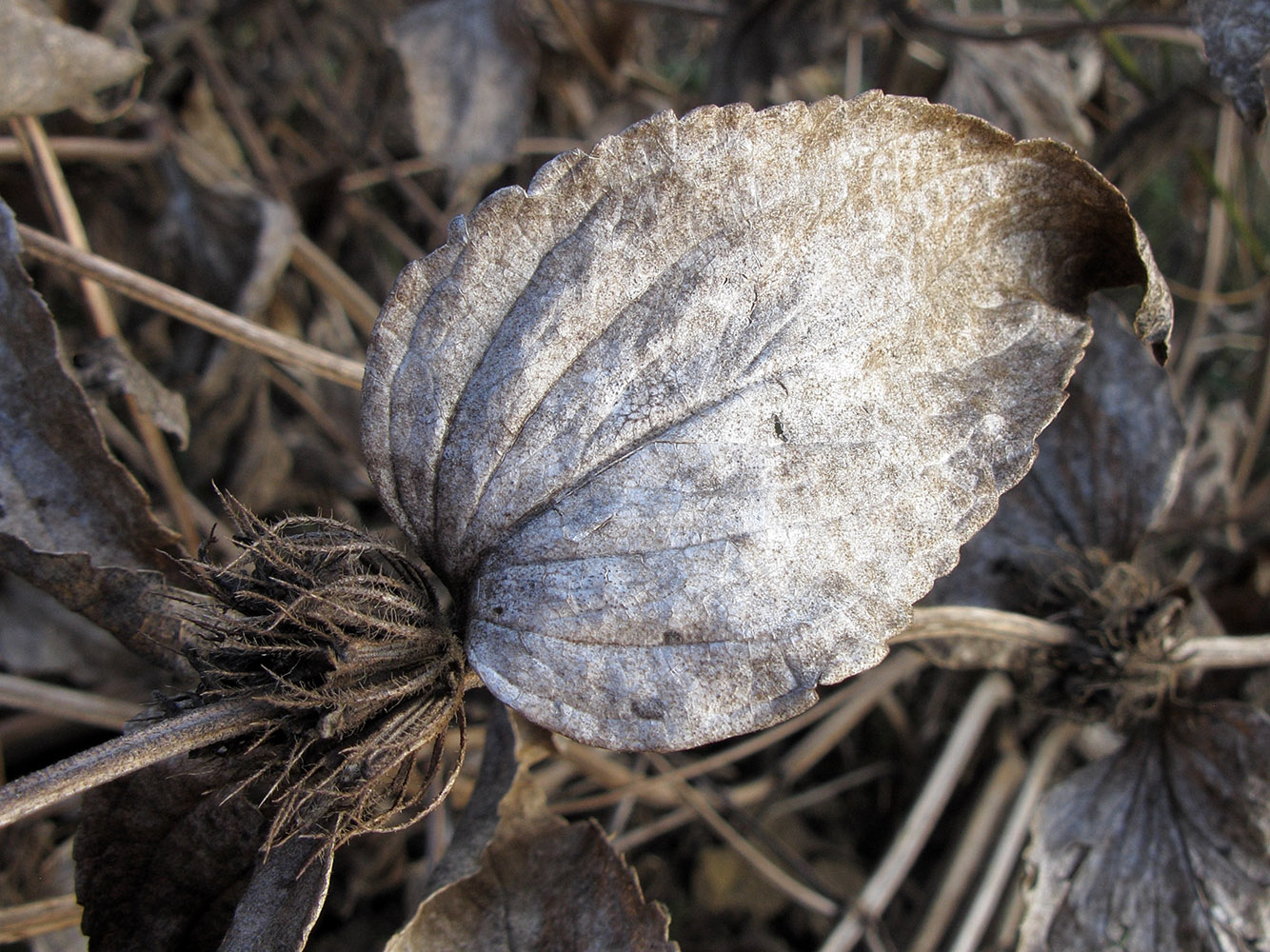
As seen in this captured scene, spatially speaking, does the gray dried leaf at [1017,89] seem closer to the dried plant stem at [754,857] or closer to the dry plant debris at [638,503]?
the dry plant debris at [638,503]

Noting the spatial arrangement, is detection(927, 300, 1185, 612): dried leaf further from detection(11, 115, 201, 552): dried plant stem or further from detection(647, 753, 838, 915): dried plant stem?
detection(11, 115, 201, 552): dried plant stem

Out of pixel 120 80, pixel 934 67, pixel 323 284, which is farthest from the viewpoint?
pixel 934 67

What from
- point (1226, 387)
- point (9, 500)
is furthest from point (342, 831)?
point (1226, 387)

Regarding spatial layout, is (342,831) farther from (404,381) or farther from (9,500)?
(9,500)

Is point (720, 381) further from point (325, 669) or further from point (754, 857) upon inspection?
point (754, 857)

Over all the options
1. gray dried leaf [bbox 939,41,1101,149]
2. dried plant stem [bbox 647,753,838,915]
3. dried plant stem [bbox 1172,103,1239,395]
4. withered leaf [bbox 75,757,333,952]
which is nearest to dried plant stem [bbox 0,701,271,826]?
withered leaf [bbox 75,757,333,952]

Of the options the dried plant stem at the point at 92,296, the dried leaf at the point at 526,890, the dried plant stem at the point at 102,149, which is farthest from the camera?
the dried plant stem at the point at 102,149

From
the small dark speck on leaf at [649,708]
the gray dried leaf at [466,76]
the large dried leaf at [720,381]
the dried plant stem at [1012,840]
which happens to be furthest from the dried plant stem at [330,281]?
the dried plant stem at [1012,840]
